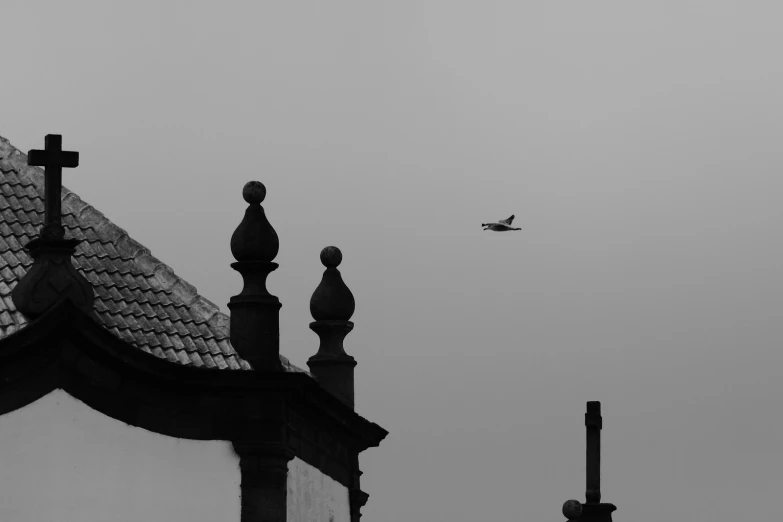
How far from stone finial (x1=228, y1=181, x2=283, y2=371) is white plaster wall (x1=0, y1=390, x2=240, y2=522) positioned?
1212mm

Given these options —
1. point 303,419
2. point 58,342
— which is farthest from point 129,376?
point 303,419

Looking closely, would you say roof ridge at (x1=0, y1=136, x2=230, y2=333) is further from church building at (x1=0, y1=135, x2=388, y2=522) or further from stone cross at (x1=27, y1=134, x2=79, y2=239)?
stone cross at (x1=27, y1=134, x2=79, y2=239)

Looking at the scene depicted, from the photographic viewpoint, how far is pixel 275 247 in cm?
2338

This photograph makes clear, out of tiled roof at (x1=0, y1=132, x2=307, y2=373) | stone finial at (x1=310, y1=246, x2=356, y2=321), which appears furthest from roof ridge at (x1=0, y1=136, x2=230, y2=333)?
stone finial at (x1=310, y1=246, x2=356, y2=321)

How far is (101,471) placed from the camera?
69.9 ft

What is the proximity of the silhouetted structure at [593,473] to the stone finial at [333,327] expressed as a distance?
399 cm

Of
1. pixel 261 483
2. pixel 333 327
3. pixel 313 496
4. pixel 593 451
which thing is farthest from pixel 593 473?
pixel 261 483

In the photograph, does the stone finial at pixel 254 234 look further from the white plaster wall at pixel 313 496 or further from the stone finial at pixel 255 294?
the white plaster wall at pixel 313 496

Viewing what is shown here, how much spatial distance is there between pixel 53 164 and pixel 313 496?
5056 millimetres

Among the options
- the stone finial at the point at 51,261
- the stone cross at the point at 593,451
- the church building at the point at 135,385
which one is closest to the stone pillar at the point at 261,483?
the church building at the point at 135,385

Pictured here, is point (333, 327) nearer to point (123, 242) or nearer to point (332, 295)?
point (332, 295)

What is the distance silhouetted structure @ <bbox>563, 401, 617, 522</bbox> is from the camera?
28.3 m

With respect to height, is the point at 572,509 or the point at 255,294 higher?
the point at 255,294

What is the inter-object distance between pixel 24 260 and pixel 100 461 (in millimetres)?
2439
